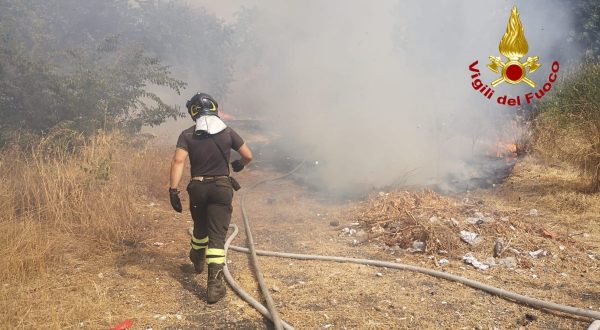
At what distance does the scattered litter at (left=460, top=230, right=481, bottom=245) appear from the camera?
4.79 metres

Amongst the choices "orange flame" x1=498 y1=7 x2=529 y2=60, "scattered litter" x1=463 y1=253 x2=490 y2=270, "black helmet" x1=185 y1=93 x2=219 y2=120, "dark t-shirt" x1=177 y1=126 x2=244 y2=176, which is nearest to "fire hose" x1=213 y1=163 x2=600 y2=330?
"scattered litter" x1=463 y1=253 x2=490 y2=270

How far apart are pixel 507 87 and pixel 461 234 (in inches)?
268

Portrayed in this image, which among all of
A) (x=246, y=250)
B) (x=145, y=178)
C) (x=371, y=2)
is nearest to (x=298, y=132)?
(x=371, y=2)

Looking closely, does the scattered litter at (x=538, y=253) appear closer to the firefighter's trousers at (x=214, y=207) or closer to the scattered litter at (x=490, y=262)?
the scattered litter at (x=490, y=262)

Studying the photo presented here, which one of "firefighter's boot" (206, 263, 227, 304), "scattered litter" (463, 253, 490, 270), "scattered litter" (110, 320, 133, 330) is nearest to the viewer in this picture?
"scattered litter" (110, 320, 133, 330)

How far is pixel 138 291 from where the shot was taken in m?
3.90

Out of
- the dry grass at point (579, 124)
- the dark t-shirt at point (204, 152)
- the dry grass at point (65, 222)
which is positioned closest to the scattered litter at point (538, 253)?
the dry grass at point (579, 124)

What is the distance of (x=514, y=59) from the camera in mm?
8281

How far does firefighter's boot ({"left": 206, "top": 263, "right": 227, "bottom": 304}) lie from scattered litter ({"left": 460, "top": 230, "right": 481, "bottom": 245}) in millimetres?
2675

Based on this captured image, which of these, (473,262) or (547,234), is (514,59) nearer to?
(547,234)

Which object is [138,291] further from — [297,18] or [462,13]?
[297,18]

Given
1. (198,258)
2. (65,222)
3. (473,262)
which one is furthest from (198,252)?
(473,262)

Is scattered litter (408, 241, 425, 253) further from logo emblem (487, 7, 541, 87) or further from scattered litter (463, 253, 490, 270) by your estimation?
logo emblem (487, 7, 541, 87)

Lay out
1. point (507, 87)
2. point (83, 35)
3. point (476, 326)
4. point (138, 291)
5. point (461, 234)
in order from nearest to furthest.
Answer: point (476, 326), point (138, 291), point (461, 234), point (507, 87), point (83, 35)
